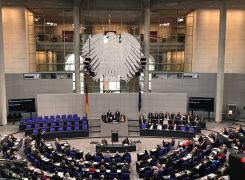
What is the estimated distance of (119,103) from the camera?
22.6 m

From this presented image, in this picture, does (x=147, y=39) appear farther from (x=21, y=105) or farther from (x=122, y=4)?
(x=21, y=105)

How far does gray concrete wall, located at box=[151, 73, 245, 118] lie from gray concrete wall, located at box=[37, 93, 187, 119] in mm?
1968

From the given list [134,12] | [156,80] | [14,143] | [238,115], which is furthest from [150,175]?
[134,12]

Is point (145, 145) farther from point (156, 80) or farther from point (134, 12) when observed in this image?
point (134, 12)

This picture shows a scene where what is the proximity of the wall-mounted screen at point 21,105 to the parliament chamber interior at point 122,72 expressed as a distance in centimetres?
8

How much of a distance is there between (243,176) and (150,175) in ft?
21.9

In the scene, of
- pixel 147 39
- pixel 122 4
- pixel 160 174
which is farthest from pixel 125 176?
pixel 122 4

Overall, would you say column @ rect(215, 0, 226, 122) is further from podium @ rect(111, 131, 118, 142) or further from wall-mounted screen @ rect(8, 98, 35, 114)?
wall-mounted screen @ rect(8, 98, 35, 114)

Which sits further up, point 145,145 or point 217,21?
point 217,21

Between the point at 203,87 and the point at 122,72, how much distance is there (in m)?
8.46

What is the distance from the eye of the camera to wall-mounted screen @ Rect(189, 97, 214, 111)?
902 inches

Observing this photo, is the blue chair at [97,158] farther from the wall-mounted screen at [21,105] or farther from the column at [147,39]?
the column at [147,39]

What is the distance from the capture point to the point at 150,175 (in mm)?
11742

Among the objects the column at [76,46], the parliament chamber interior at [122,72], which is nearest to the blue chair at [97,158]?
the parliament chamber interior at [122,72]
